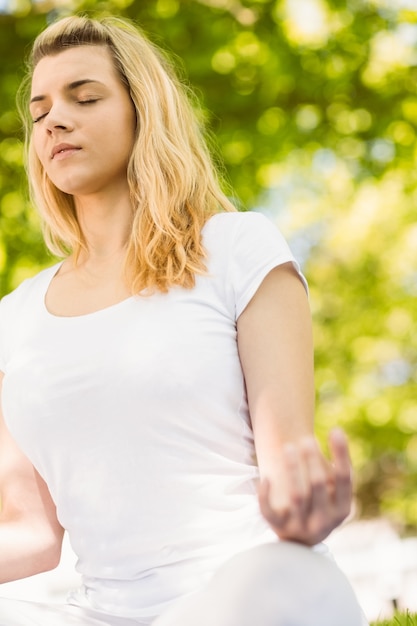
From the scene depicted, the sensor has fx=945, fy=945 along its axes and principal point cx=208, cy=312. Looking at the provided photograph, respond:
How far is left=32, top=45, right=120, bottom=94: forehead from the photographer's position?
2.08 m

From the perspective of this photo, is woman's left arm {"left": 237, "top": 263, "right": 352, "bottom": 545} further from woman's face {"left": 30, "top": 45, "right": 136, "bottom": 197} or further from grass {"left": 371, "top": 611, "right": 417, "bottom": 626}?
grass {"left": 371, "top": 611, "right": 417, "bottom": 626}

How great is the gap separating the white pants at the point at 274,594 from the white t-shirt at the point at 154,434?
1.07ft

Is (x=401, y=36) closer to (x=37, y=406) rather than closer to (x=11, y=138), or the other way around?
(x=11, y=138)

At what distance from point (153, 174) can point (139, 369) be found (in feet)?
1.64

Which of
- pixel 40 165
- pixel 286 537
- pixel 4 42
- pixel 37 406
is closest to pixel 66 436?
pixel 37 406

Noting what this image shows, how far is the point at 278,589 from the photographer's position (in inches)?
51.1

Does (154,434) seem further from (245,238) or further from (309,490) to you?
(309,490)

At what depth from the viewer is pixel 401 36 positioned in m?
6.23

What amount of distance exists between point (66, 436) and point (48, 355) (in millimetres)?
183

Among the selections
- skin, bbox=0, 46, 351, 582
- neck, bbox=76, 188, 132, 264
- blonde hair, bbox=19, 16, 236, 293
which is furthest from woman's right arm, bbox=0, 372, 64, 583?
blonde hair, bbox=19, 16, 236, 293

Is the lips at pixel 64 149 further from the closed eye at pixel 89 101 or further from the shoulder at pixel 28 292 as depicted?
the shoulder at pixel 28 292

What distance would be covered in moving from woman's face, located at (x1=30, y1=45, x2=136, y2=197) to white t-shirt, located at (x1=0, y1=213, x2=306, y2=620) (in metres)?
0.34

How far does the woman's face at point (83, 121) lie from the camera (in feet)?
6.66

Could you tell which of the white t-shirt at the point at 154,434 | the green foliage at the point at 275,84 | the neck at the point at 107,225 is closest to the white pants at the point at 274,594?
the white t-shirt at the point at 154,434
